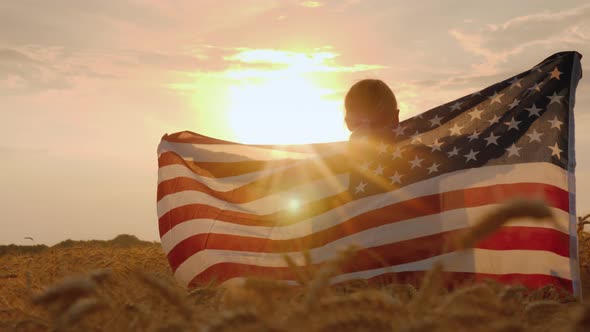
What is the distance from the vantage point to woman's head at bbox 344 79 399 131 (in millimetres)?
5801

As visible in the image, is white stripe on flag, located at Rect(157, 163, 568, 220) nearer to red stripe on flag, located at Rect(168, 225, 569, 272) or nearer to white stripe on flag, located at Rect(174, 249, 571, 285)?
red stripe on flag, located at Rect(168, 225, 569, 272)

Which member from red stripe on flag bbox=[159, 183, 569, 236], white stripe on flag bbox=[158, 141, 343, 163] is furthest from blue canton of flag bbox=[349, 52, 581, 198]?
white stripe on flag bbox=[158, 141, 343, 163]

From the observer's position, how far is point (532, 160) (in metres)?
5.29

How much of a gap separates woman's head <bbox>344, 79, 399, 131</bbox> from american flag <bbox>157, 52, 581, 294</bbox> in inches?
4.8

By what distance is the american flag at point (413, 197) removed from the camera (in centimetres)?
507

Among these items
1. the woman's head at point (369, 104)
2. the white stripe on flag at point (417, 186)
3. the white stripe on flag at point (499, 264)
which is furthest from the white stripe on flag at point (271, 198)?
the white stripe on flag at point (499, 264)

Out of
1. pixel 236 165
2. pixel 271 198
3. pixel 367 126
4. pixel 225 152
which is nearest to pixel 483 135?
pixel 367 126

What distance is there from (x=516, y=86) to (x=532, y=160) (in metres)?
0.80

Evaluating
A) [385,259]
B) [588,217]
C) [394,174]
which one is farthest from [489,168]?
[588,217]

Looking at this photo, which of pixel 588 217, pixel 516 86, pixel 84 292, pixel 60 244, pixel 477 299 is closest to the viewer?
pixel 84 292

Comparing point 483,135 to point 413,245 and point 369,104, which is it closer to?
point 369,104

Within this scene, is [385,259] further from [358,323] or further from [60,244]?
[60,244]

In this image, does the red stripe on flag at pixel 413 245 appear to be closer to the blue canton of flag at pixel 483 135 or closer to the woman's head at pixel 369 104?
the blue canton of flag at pixel 483 135

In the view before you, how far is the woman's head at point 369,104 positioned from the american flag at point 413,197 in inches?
4.8
